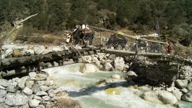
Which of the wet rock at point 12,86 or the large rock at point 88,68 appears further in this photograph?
the large rock at point 88,68

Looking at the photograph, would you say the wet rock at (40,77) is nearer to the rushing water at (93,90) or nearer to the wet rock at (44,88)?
the wet rock at (44,88)

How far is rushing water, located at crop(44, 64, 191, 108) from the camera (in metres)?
16.4

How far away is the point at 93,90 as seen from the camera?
1817cm

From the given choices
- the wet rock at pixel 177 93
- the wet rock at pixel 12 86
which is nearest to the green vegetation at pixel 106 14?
the wet rock at pixel 177 93

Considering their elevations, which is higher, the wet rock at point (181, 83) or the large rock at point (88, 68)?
the large rock at point (88, 68)

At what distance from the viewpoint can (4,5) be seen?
42750mm

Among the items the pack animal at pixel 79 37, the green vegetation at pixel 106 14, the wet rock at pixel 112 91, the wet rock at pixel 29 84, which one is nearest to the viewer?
the pack animal at pixel 79 37

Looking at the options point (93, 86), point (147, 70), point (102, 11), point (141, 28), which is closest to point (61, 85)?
point (93, 86)

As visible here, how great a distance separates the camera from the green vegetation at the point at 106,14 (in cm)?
4128

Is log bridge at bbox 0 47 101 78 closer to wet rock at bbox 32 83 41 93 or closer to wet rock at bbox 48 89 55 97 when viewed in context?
wet rock at bbox 32 83 41 93

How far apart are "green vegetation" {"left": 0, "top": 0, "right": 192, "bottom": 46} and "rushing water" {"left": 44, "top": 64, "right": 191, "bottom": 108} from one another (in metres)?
20.4

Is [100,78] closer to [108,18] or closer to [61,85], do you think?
[61,85]

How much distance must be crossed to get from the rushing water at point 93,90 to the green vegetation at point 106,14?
2040 cm

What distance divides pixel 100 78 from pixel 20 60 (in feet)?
23.5
